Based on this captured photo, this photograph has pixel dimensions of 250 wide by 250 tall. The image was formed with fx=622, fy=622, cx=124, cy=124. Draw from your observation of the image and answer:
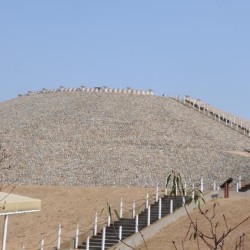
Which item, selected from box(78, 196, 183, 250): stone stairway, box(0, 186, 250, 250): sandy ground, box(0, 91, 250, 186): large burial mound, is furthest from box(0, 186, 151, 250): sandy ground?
box(0, 91, 250, 186): large burial mound

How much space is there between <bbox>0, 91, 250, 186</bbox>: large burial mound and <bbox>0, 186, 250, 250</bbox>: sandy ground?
306 centimetres

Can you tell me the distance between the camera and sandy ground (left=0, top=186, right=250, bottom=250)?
79.1ft

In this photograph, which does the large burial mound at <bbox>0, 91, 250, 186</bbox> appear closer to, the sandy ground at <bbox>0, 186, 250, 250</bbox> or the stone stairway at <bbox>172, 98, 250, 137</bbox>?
the stone stairway at <bbox>172, 98, 250, 137</bbox>

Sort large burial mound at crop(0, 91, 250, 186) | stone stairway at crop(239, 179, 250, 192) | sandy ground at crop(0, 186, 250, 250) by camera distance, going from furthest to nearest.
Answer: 1. large burial mound at crop(0, 91, 250, 186)
2. stone stairway at crop(239, 179, 250, 192)
3. sandy ground at crop(0, 186, 250, 250)

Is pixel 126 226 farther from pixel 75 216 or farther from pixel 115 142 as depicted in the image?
pixel 115 142

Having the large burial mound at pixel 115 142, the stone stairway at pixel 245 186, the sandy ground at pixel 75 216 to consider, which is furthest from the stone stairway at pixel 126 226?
the large burial mound at pixel 115 142

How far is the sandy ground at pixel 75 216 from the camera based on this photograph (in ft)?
79.1

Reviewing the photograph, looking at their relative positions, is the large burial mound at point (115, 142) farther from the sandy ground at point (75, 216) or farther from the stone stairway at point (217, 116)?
the sandy ground at point (75, 216)

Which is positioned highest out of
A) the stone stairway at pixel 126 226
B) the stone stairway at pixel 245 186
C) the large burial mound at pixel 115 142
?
the large burial mound at pixel 115 142

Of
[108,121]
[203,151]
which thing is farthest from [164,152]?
[108,121]

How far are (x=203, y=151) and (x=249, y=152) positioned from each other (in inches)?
185

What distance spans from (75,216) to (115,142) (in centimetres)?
2175

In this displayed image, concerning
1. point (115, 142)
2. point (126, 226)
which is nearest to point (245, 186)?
point (126, 226)

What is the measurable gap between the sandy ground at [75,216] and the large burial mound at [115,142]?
3.06 meters
